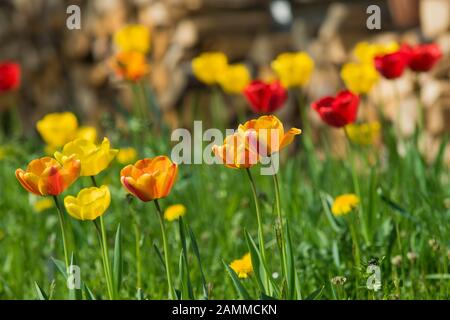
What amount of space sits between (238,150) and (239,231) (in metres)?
0.88

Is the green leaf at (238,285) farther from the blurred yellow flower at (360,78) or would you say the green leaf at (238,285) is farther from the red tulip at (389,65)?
the blurred yellow flower at (360,78)

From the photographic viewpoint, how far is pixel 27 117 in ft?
16.9

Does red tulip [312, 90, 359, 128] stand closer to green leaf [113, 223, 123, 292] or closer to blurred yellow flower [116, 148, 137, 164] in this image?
green leaf [113, 223, 123, 292]

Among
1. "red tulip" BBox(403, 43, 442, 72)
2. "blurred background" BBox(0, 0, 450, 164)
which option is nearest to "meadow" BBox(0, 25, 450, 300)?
"red tulip" BBox(403, 43, 442, 72)

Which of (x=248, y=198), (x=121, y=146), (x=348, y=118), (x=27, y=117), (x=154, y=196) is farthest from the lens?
(x=27, y=117)

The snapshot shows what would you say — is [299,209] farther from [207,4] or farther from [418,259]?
[207,4]

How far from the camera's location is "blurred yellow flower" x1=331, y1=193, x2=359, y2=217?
5.68 ft

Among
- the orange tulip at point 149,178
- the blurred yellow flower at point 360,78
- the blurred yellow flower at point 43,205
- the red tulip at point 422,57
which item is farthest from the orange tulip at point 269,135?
the blurred yellow flower at point 43,205

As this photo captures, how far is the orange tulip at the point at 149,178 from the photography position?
1200 mm

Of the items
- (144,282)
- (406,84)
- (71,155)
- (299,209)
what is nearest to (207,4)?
(406,84)

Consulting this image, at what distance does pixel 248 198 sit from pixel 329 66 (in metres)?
1.22

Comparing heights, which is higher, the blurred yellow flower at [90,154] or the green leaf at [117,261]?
the blurred yellow flower at [90,154]

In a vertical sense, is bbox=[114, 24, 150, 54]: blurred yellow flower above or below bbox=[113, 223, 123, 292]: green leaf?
above

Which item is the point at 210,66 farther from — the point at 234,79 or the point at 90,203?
the point at 90,203
